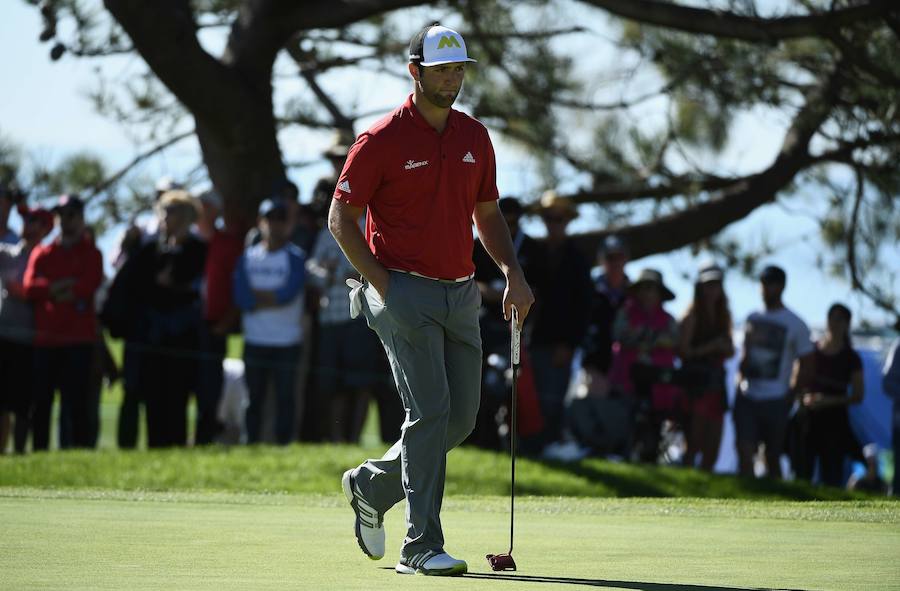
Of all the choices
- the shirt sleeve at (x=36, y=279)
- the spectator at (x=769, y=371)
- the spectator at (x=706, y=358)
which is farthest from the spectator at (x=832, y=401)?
the shirt sleeve at (x=36, y=279)

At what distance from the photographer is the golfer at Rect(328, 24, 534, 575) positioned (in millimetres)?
5590

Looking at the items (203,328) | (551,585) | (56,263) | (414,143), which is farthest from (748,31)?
(551,585)

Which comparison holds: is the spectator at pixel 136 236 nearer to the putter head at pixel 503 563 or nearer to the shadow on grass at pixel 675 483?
the shadow on grass at pixel 675 483

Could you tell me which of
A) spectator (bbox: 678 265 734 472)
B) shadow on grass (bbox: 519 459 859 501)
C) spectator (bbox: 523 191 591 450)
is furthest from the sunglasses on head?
spectator (bbox: 678 265 734 472)

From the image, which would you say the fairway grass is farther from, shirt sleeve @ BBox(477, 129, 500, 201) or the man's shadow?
shirt sleeve @ BBox(477, 129, 500, 201)

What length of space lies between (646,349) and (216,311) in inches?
121

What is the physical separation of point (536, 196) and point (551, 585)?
10647 millimetres

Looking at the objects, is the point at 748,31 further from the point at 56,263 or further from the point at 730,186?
the point at 56,263

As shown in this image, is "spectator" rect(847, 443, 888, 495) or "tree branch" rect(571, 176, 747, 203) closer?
"spectator" rect(847, 443, 888, 495)

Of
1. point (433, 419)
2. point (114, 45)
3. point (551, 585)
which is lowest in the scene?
point (551, 585)

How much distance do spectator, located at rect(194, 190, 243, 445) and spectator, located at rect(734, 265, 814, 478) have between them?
3.67 m

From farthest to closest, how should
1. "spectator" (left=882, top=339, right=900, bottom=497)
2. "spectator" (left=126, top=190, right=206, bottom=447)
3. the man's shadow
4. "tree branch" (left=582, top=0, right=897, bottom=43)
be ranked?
"tree branch" (left=582, top=0, right=897, bottom=43)
"spectator" (left=126, top=190, right=206, bottom=447)
"spectator" (left=882, top=339, right=900, bottom=497)
the man's shadow

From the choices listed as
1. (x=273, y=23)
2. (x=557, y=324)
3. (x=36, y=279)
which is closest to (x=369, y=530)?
(x=557, y=324)

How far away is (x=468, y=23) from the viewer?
47.9 feet
